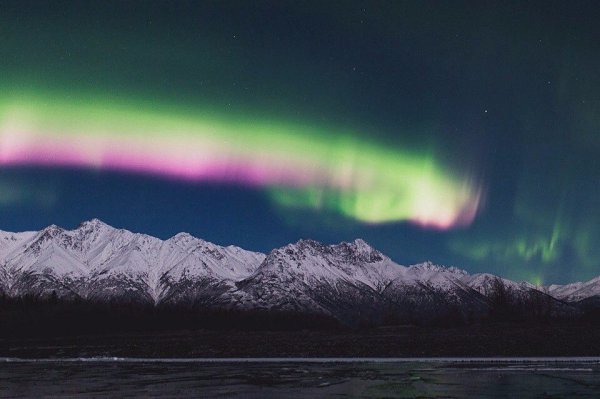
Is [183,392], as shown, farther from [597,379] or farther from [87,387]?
[597,379]

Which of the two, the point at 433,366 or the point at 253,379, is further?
the point at 433,366

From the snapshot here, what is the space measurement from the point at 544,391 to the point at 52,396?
29.3 metres

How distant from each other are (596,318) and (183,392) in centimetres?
18736

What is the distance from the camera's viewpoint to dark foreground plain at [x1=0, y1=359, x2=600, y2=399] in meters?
39.4

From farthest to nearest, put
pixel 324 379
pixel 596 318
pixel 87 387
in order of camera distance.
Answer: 1. pixel 596 318
2. pixel 324 379
3. pixel 87 387

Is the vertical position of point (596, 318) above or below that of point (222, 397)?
above

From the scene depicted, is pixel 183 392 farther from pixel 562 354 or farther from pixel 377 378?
→ pixel 562 354

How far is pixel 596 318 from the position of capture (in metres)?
→ 200

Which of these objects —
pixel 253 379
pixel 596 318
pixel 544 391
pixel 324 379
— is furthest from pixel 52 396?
pixel 596 318

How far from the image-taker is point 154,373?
57906 mm

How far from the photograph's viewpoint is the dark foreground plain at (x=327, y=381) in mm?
39438

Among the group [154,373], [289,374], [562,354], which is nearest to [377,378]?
[289,374]

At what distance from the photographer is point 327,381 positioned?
1890 inches

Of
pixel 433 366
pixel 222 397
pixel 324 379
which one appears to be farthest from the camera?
pixel 433 366
